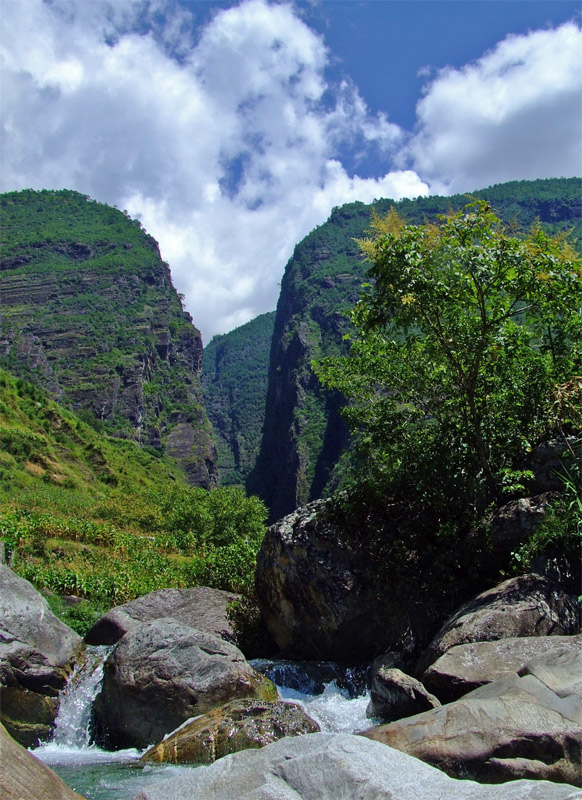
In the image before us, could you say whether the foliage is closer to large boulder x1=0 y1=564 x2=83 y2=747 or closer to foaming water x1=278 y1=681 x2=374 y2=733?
foaming water x1=278 y1=681 x2=374 y2=733

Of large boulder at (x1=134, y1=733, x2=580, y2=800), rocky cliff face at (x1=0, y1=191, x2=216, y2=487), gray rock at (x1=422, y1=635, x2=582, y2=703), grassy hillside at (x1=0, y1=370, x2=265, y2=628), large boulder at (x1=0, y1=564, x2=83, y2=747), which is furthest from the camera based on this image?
rocky cliff face at (x1=0, y1=191, x2=216, y2=487)

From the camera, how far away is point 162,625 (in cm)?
1153

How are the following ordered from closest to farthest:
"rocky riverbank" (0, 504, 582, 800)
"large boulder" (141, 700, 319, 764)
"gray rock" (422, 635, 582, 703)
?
"rocky riverbank" (0, 504, 582, 800) < "gray rock" (422, 635, 582, 703) < "large boulder" (141, 700, 319, 764)

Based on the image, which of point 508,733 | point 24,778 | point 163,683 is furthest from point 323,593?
point 24,778

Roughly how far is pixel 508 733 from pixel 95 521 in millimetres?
37676

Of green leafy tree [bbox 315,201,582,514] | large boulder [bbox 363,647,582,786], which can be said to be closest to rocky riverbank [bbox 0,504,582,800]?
large boulder [bbox 363,647,582,786]

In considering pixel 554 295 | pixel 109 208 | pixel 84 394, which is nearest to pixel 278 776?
pixel 554 295

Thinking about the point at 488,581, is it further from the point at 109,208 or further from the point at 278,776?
the point at 109,208

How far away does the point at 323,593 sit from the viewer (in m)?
12.9

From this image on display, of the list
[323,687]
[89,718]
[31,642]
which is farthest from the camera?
[31,642]

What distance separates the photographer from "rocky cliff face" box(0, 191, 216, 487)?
401 ft

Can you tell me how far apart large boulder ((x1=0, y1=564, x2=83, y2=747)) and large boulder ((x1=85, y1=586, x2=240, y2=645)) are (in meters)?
1.17

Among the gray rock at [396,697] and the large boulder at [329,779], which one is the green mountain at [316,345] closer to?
the gray rock at [396,697]

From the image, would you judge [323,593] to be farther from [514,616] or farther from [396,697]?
[514,616]
